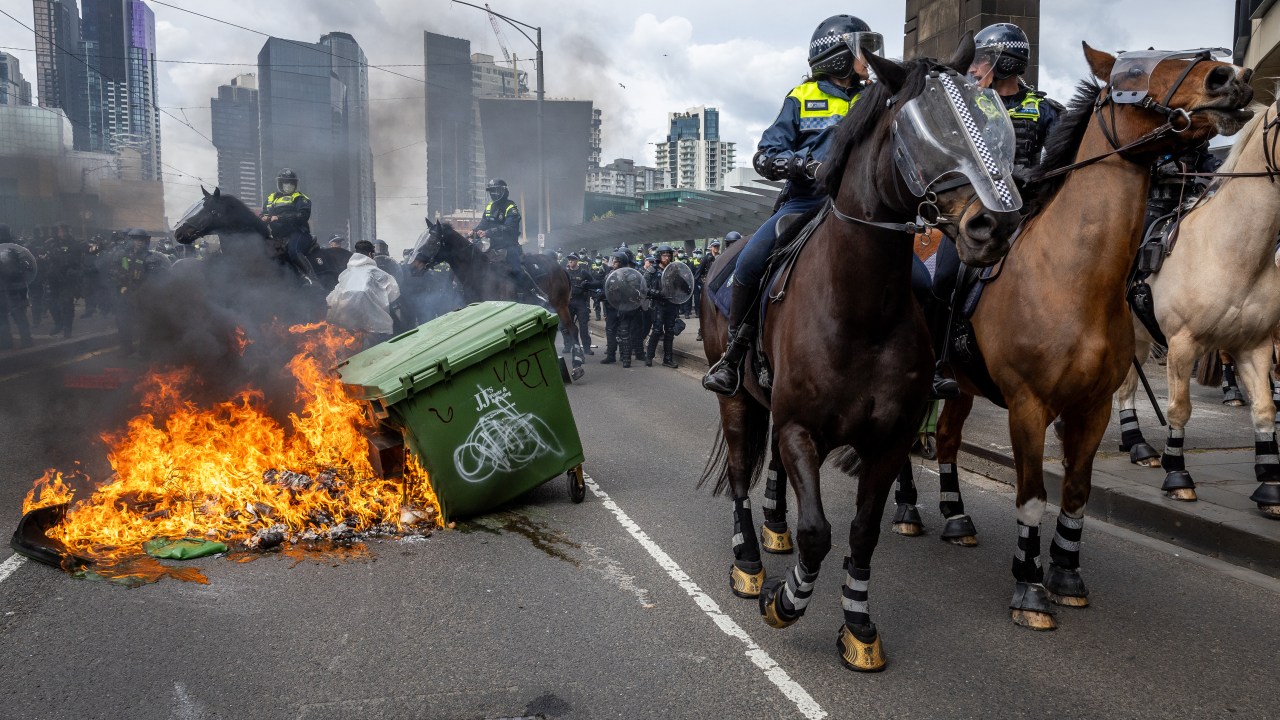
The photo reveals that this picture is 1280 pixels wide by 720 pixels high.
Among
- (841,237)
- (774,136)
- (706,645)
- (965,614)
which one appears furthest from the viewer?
(774,136)

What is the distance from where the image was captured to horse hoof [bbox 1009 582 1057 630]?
4.50 meters

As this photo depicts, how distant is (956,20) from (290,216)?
10694 millimetres

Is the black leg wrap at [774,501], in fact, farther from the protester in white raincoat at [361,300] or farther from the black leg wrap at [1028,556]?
the protester in white raincoat at [361,300]

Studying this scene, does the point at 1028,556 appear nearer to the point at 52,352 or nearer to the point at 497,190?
the point at 497,190

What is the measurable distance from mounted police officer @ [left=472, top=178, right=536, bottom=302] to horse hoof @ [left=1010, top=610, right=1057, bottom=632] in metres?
11.1

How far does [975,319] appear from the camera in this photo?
5.10m

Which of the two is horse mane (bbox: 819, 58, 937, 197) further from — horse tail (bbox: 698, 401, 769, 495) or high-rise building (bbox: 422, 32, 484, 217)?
high-rise building (bbox: 422, 32, 484, 217)

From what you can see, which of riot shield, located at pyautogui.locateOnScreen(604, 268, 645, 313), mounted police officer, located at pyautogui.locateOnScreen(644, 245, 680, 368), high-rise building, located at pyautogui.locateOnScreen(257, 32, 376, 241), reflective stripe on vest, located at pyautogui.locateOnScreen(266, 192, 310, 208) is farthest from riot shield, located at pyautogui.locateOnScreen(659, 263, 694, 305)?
high-rise building, located at pyautogui.locateOnScreen(257, 32, 376, 241)

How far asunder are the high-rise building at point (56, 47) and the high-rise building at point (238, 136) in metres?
16.2

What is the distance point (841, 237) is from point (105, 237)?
32.2 ft

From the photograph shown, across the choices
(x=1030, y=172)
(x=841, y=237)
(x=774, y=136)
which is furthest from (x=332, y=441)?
(x=1030, y=172)

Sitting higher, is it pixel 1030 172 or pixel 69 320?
pixel 1030 172

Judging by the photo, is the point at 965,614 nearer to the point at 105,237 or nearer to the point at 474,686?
the point at 474,686

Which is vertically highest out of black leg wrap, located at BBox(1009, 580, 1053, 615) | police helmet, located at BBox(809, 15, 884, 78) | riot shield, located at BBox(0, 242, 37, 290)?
police helmet, located at BBox(809, 15, 884, 78)
